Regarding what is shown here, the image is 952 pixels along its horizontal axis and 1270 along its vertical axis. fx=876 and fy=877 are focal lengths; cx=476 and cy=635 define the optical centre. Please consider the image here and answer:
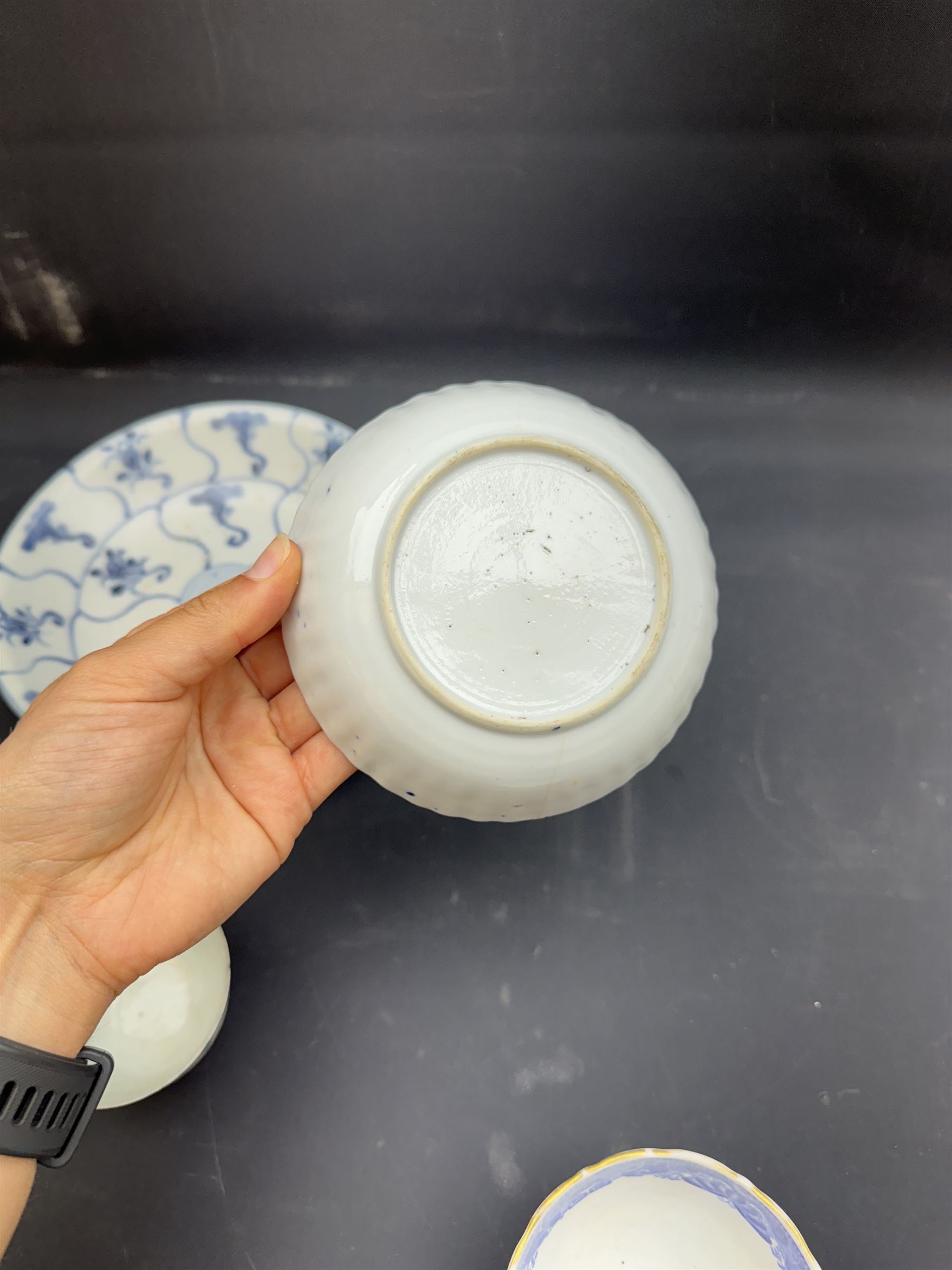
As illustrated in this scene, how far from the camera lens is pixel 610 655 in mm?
534

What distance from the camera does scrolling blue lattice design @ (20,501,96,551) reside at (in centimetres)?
81

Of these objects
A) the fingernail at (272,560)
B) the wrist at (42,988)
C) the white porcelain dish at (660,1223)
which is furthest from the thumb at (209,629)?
the white porcelain dish at (660,1223)

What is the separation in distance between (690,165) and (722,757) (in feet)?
1.82

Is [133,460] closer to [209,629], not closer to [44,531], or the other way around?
[44,531]

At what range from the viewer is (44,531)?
0.82m

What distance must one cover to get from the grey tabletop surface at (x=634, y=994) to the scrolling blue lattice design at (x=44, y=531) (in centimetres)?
17

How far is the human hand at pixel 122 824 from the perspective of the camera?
23.3 inches

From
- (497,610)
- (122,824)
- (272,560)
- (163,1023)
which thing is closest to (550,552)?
(497,610)

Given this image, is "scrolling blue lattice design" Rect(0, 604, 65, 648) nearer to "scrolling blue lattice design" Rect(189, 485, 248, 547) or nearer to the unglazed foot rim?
"scrolling blue lattice design" Rect(189, 485, 248, 547)

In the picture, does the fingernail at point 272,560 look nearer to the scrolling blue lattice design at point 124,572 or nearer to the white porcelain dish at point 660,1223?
the scrolling blue lattice design at point 124,572

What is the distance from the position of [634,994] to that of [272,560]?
0.48 m

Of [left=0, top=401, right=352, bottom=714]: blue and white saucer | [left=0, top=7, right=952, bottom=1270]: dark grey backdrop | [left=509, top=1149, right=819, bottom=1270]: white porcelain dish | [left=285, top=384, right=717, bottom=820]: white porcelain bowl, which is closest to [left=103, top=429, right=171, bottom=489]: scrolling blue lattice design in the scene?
[left=0, top=401, right=352, bottom=714]: blue and white saucer

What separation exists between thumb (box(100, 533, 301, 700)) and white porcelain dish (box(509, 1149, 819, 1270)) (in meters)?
0.42

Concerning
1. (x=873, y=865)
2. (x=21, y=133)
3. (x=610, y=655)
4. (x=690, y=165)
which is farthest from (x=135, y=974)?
(x=690, y=165)
